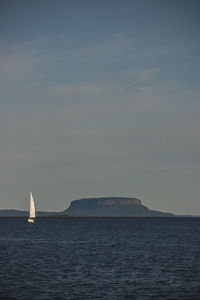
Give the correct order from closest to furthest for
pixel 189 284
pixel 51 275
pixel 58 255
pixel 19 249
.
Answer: pixel 189 284, pixel 51 275, pixel 58 255, pixel 19 249

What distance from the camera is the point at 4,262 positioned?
216 ft

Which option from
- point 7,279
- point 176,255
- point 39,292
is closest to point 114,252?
point 176,255

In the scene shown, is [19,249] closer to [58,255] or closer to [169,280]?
[58,255]

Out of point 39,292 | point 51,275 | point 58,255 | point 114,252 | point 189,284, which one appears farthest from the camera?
point 114,252

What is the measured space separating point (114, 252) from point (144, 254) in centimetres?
578

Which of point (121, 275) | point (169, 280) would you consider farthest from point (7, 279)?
point (169, 280)

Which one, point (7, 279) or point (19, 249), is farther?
point (19, 249)

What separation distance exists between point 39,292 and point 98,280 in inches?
336

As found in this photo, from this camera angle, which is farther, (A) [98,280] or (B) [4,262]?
(B) [4,262]

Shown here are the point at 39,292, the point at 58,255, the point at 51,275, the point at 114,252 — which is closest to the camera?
the point at 39,292

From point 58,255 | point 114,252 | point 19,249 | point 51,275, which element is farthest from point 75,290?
point 19,249

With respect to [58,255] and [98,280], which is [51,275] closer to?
[98,280]

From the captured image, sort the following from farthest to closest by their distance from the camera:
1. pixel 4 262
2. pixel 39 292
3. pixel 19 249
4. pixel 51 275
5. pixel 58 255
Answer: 1. pixel 19 249
2. pixel 58 255
3. pixel 4 262
4. pixel 51 275
5. pixel 39 292

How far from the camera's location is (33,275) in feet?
178
